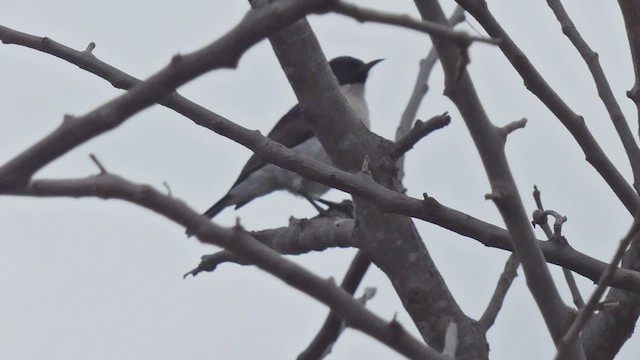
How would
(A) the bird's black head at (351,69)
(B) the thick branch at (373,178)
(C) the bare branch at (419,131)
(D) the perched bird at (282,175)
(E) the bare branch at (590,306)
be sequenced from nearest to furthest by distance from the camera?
(E) the bare branch at (590,306) < (C) the bare branch at (419,131) < (B) the thick branch at (373,178) < (D) the perched bird at (282,175) < (A) the bird's black head at (351,69)

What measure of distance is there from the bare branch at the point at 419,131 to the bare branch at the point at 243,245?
1514 mm

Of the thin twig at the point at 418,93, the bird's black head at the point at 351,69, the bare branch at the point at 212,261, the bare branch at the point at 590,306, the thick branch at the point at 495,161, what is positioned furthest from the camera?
the bird's black head at the point at 351,69

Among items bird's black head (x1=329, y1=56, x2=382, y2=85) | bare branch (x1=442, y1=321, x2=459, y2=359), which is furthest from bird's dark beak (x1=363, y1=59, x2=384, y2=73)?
bare branch (x1=442, y1=321, x2=459, y2=359)

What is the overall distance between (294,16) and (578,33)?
211cm

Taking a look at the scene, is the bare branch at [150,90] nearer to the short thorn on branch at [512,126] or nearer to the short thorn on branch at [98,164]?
the short thorn on branch at [98,164]

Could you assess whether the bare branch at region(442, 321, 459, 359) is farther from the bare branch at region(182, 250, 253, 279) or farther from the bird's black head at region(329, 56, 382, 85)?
the bird's black head at region(329, 56, 382, 85)

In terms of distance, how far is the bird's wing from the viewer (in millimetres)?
7727

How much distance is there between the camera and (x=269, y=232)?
4.43 metres

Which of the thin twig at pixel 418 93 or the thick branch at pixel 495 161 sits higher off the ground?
the thin twig at pixel 418 93

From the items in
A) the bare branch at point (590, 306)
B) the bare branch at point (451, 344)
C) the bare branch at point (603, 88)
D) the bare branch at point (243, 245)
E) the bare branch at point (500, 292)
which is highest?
the bare branch at point (603, 88)

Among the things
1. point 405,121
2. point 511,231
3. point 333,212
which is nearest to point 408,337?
point 511,231

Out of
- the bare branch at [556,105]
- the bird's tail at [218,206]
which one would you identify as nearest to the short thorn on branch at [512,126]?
the bare branch at [556,105]

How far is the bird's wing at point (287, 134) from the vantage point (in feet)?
25.3

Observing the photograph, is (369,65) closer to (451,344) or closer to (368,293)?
(368,293)
